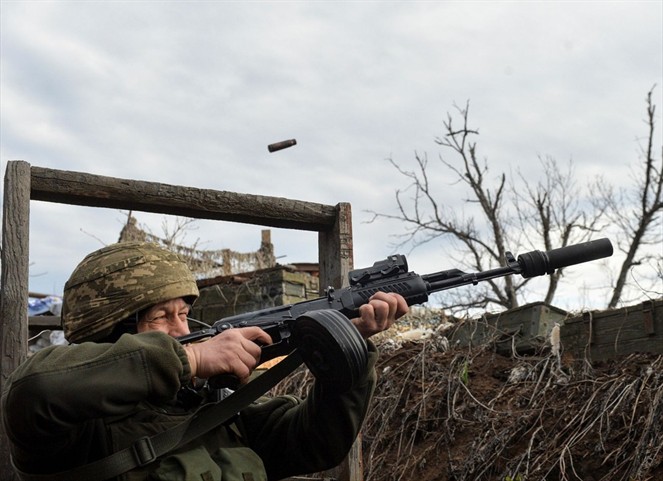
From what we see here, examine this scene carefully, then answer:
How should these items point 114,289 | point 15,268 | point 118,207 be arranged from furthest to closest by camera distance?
point 118,207
point 15,268
point 114,289

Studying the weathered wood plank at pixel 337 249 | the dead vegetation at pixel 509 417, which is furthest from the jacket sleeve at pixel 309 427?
the dead vegetation at pixel 509 417

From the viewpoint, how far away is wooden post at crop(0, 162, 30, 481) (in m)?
3.26

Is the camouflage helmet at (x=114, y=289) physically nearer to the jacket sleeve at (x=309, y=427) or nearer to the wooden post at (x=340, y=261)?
the jacket sleeve at (x=309, y=427)

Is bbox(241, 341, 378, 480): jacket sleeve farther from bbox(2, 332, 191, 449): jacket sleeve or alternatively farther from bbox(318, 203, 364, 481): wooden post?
bbox(318, 203, 364, 481): wooden post

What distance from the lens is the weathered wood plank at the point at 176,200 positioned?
11.5ft

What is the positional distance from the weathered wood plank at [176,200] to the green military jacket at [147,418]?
1245 millimetres

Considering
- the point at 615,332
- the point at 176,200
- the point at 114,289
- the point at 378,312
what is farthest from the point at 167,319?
the point at 615,332

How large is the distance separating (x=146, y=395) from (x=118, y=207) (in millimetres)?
1751

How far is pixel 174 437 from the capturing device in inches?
91.7

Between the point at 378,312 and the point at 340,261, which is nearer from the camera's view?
the point at 378,312

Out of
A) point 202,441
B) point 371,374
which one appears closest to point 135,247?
point 202,441

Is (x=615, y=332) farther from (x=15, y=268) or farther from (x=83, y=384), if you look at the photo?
(x=83, y=384)

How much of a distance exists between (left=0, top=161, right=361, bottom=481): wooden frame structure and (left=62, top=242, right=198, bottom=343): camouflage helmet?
84 cm

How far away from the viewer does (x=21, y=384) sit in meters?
2.03
